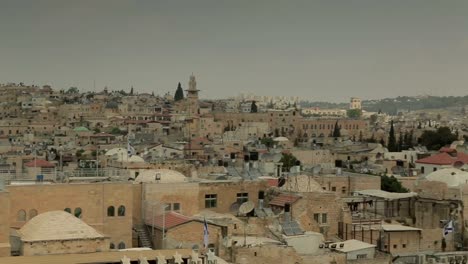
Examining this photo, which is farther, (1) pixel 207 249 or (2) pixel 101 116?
(2) pixel 101 116

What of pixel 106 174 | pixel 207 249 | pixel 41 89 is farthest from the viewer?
pixel 41 89

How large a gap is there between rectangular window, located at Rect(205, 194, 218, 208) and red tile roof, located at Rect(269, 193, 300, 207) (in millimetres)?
1783

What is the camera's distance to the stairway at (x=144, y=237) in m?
21.6

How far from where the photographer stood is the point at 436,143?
77.8 metres

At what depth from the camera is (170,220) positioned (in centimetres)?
2108

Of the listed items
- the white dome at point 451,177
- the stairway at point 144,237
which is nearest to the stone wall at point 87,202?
the stairway at point 144,237

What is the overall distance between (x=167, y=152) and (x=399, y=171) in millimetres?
16364

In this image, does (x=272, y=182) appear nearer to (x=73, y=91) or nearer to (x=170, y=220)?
(x=170, y=220)

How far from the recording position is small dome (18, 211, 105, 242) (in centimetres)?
1781

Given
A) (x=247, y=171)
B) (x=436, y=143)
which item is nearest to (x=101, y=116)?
(x=436, y=143)

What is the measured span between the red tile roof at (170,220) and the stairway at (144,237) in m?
0.42

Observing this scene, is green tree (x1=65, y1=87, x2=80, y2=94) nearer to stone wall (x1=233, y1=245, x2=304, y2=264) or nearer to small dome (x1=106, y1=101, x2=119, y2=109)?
small dome (x1=106, y1=101, x2=119, y2=109)

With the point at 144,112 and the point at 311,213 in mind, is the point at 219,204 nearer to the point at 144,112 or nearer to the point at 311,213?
the point at 311,213

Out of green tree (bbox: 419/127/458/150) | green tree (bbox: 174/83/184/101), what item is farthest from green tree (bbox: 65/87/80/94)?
green tree (bbox: 419/127/458/150)
